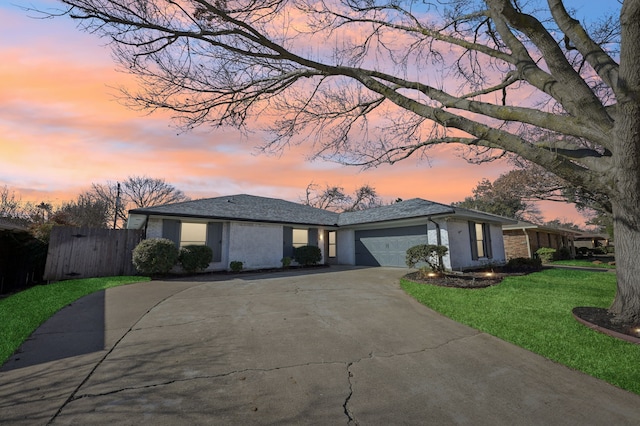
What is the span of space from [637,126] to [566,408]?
204 inches

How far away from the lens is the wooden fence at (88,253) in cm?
1134

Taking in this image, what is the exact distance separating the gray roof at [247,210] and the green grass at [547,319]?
9221 millimetres

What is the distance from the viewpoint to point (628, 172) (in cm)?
520

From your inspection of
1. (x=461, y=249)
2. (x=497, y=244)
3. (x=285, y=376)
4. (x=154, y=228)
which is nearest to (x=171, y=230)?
(x=154, y=228)

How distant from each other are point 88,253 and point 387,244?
14922mm

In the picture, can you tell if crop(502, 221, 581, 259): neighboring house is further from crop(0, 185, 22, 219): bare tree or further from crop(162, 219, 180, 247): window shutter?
crop(0, 185, 22, 219): bare tree

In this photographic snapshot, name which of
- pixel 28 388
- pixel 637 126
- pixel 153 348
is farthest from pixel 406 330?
pixel 637 126

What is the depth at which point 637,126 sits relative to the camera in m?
4.99

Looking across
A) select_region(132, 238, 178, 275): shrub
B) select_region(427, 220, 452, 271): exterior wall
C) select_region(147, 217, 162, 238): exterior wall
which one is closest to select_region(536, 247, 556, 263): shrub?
select_region(427, 220, 452, 271): exterior wall

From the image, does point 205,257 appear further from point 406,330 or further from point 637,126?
point 637,126

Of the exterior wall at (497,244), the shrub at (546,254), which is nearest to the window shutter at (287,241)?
the exterior wall at (497,244)

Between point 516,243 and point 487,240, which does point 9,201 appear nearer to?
point 487,240

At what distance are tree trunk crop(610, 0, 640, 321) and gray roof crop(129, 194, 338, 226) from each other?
540 inches

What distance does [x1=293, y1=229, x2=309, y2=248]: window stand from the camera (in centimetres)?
1816
